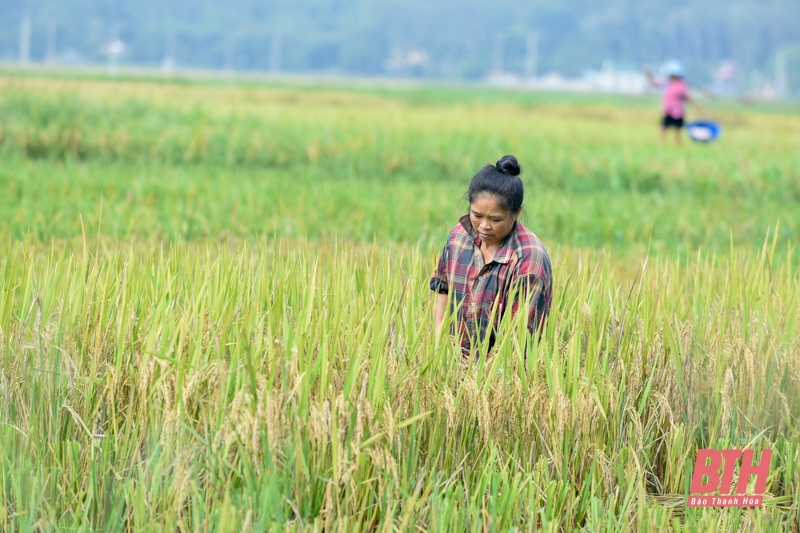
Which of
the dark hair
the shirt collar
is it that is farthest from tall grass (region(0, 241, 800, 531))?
the dark hair

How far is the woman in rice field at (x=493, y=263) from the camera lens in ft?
9.59

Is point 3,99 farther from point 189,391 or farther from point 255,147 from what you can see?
point 189,391

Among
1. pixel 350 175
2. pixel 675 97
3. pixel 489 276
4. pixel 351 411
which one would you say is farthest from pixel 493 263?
pixel 675 97

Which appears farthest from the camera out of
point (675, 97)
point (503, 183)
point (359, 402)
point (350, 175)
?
point (675, 97)

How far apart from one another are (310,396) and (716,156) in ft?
33.9

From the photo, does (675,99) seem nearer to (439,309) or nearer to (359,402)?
(439,309)

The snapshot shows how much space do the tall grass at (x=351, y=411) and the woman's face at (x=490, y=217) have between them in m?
0.31

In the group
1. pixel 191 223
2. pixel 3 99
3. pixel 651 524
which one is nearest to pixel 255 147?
pixel 3 99

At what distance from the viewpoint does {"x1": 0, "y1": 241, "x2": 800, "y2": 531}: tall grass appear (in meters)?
2.31

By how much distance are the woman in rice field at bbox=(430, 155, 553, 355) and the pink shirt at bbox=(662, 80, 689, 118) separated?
10879 mm

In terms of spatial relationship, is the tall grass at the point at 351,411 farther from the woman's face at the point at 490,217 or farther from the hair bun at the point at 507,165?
the hair bun at the point at 507,165

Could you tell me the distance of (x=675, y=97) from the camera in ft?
Answer: 43.7
